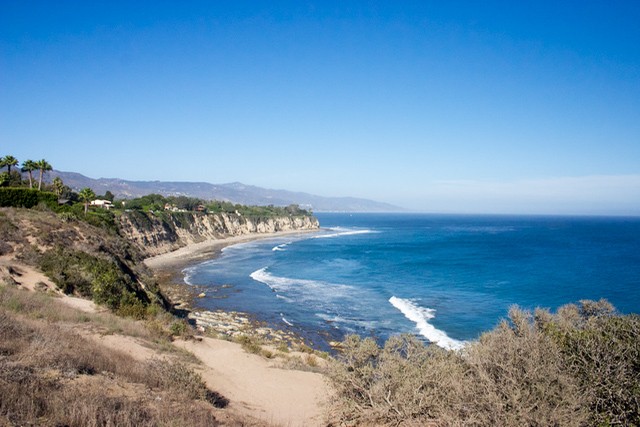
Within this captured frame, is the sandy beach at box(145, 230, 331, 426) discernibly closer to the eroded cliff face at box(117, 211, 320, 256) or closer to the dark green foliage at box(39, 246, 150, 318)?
the dark green foliage at box(39, 246, 150, 318)

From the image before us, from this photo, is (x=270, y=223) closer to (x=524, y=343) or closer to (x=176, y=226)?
(x=176, y=226)

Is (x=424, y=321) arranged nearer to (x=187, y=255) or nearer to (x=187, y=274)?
(x=187, y=274)

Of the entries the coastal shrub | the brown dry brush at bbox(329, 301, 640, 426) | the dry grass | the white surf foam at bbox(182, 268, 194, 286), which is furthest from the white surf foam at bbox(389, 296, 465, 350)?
the white surf foam at bbox(182, 268, 194, 286)

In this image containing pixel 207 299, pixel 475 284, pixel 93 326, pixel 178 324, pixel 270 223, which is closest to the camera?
pixel 93 326

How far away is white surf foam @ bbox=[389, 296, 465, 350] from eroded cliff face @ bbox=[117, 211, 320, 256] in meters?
43.7

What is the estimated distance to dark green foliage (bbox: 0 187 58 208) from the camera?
3517cm

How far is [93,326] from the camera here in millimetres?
13867

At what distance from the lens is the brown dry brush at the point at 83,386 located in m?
5.53

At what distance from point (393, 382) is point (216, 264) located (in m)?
51.0

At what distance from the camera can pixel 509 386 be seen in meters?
7.11

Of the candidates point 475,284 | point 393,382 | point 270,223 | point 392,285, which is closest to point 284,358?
point 393,382

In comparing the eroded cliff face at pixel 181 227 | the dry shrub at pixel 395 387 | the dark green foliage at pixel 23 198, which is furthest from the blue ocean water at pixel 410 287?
the dark green foliage at pixel 23 198

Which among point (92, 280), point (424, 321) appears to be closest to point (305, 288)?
point (424, 321)

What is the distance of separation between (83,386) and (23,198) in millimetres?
38728
